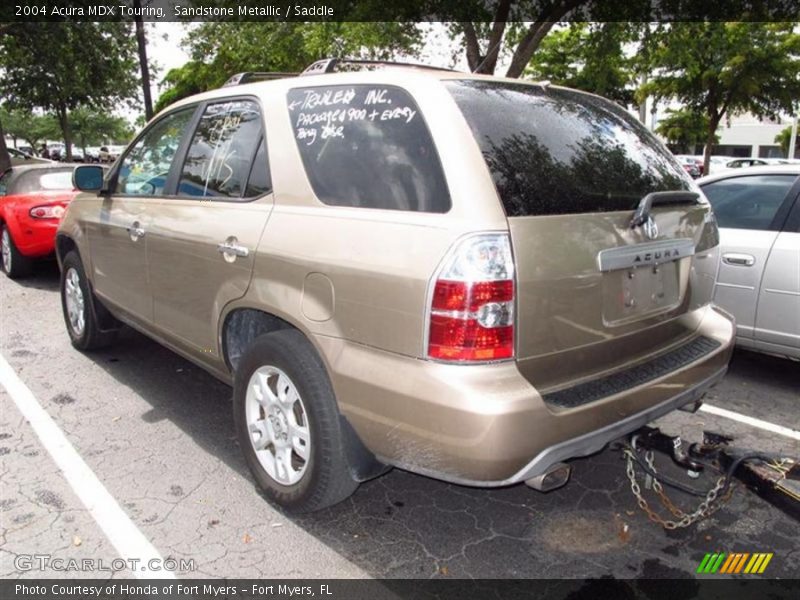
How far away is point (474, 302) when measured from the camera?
2.19 metres

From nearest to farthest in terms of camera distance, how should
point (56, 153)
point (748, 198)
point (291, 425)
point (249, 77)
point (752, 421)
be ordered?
point (291, 425)
point (249, 77)
point (752, 421)
point (748, 198)
point (56, 153)

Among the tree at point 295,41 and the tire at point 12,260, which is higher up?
the tree at point 295,41

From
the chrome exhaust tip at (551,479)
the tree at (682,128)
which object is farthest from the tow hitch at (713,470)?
the tree at (682,128)

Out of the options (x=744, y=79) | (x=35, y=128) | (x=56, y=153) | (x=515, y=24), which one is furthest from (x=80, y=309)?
(x=35, y=128)

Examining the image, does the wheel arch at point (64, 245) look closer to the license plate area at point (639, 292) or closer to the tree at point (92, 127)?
the license plate area at point (639, 292)

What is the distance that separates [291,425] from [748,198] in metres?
3.83

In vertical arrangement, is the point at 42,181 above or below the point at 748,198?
below

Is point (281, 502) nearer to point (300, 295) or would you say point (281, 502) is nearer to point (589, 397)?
point (300, 295)

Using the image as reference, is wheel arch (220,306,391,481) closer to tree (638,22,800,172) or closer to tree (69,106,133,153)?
tree (638,22,800,172)

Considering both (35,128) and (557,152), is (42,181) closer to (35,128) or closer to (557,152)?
(557,152)

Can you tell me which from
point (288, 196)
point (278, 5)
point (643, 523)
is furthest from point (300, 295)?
point (278, 5)

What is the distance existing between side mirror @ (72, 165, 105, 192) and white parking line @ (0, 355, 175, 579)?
1431mm

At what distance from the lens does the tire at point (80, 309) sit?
4.85m

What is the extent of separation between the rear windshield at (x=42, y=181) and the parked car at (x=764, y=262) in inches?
299
